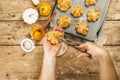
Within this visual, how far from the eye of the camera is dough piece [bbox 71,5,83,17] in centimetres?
204

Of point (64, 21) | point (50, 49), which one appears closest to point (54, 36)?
point (50, 49)

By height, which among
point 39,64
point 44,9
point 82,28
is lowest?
point 39,64

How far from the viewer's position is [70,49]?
2.09 m

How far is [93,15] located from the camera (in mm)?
1997

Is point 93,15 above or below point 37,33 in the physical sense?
above

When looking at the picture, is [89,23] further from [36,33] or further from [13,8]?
Answer: [13,8]

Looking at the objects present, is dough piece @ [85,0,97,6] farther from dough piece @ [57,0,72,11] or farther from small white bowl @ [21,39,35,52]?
small white bowl @ [21,39,35,52]

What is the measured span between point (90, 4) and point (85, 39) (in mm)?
244

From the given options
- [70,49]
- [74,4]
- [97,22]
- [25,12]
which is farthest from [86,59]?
[25,12]

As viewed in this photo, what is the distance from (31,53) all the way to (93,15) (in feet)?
1.68

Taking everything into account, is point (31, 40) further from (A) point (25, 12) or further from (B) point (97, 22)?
(B) point (97, 22)

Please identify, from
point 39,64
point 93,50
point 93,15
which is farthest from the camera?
point 39,64

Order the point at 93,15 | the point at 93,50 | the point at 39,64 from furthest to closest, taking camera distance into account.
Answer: the point at 39,64 < the point at 93,15 < the point at 93,50

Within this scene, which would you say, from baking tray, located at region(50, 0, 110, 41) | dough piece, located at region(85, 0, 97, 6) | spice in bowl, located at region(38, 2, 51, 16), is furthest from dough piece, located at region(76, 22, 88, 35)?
spice in bowl, located at region(38, 2, 51, 16)
